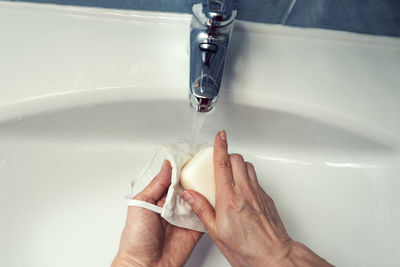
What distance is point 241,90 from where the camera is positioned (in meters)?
0.48

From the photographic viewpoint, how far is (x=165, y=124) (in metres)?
0.53

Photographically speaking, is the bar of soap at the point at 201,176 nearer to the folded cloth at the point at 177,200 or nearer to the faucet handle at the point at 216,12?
the folded cloth at the point at 177,200

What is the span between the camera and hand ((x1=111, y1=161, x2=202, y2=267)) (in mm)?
465

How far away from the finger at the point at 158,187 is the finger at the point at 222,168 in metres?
0.11

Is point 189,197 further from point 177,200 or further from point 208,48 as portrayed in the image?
point 208,48

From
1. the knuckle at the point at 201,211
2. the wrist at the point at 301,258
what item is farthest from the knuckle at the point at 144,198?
the wrist at the point at 301,258

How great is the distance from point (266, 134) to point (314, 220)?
6.5 inches

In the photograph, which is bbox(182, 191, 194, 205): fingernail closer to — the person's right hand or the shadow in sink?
the person's right hand

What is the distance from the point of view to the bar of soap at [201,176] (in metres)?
0.43

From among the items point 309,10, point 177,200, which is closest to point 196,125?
point 177,200

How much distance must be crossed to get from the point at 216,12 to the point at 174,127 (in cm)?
21

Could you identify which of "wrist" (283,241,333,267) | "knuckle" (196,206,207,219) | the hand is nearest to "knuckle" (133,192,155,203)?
the hand

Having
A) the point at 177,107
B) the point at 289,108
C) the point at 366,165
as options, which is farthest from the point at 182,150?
the point at 366,165

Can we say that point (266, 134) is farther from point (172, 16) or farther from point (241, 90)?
point (172, 16)
